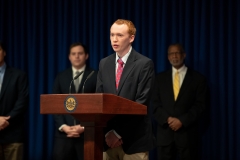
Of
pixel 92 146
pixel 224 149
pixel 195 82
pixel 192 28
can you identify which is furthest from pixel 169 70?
pixel 92 146

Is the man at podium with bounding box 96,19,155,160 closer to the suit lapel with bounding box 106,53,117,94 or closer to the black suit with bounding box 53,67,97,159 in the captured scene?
the suit lapel with bounding box 106,53,117,94

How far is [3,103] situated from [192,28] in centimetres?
253

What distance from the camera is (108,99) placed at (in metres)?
2.34

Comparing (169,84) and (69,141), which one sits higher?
(169,84)

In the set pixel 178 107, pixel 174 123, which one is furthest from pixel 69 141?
pixel 178 107

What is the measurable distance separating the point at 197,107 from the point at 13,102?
2107mm

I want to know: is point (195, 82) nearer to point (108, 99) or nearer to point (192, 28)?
point (192, 28)

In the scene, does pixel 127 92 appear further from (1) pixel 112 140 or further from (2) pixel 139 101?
(1) pixel 112 140

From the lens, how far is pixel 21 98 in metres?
4.99

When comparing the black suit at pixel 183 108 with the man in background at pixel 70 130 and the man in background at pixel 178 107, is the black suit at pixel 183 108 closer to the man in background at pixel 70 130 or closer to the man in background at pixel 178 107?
the man in background at pixel 178 107

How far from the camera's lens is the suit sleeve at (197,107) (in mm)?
4980

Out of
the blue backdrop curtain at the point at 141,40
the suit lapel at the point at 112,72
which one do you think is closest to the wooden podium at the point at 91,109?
the suit lapel at the point at 112,72

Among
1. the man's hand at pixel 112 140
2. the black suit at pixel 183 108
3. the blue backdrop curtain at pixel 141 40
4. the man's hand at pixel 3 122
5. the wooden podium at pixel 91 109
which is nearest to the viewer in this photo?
the wooden podium at pixel 91 109

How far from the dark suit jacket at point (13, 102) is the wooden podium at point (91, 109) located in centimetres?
259
